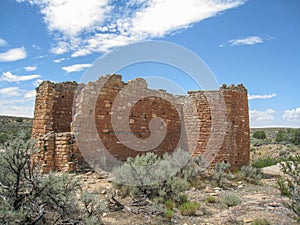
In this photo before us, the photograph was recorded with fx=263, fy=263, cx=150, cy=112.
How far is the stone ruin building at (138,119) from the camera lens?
8703 mm

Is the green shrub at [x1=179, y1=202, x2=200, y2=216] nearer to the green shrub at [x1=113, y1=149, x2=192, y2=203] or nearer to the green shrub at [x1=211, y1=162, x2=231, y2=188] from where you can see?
the green shrub at [x1=113, y1=149, x2=192, y2=203]

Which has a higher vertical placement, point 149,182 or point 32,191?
point 32,191

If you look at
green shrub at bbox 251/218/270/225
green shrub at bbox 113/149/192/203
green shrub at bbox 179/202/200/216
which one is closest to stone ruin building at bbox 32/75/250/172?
green shrub at bbox 113/149/192/203

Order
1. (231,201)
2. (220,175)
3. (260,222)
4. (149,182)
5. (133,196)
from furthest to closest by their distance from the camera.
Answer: (220,175), (231,201), (149,182), (133,196), (260,222)

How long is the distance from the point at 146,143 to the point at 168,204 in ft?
15.2

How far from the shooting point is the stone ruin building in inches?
343

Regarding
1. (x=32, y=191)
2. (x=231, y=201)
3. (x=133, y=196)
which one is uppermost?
(x=32, y=191)

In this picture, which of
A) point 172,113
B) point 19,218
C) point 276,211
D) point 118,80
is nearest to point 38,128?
point 118,80

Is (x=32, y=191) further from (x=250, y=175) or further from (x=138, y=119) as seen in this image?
(x=250, y=175)

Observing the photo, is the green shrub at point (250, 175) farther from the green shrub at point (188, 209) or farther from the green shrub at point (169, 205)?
the green shrub at point (169, 205)

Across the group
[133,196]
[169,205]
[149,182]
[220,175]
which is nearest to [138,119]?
[220,175]

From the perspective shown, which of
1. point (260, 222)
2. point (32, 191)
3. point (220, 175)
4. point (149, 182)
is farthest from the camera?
point (220, 175)

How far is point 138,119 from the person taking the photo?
10547 millimetres

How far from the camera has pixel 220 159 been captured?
35.9 feet
